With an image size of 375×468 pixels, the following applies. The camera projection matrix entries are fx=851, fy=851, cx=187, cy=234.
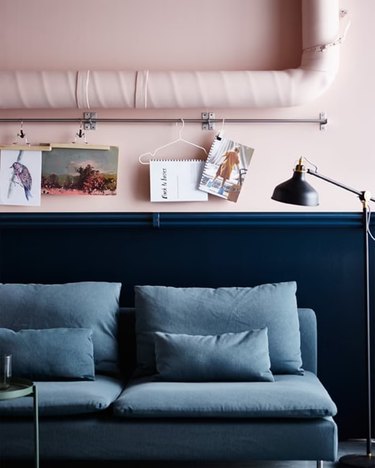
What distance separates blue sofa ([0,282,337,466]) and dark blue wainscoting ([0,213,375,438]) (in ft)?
0.92

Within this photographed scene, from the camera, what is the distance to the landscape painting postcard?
15.3 feet

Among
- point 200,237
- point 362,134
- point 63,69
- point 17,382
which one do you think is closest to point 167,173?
point 200,237

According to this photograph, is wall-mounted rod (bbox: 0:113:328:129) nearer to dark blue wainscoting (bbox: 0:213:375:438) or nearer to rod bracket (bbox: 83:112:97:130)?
rod bracket (bbox: 83:112:97:130)

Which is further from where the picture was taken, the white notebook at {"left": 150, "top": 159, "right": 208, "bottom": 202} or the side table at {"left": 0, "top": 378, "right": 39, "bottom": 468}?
the white notebook at {"left": 150, "top": 159, "right": 208, "bottom": 202}

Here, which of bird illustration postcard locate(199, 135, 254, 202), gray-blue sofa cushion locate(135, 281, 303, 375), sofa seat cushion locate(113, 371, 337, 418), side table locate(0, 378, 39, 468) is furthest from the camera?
bird illustration postcard locate(199, 135, 254, 202)

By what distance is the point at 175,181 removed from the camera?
4.65 m

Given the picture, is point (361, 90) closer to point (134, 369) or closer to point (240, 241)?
point (240, 241)

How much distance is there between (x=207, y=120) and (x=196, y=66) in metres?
0.30

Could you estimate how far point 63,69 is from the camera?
4691mm

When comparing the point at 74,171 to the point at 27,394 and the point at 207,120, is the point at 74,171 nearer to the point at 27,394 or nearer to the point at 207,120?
the point at 207,120

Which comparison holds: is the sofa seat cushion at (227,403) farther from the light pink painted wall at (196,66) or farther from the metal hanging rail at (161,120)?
the metal hanging rail at (161,120)

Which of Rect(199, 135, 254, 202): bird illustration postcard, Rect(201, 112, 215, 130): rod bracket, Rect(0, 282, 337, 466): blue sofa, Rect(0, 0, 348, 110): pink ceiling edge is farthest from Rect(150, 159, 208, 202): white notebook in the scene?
Rect(0, 282, 337, 466): blue sofa

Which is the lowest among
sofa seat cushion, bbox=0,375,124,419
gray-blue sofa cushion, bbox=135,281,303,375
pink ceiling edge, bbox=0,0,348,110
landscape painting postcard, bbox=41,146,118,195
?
sofa seat cushion, bbox=0,375,124,419

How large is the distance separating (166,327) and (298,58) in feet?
5.42
